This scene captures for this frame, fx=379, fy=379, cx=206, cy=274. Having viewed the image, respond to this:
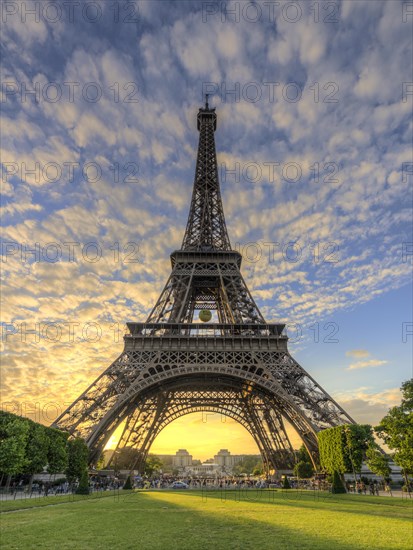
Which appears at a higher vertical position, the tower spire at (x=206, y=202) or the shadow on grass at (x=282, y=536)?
the tower spire at (x=206, y=202)

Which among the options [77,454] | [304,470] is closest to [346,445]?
[77,454]

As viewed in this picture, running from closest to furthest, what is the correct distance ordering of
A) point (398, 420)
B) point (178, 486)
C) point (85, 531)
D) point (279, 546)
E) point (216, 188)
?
point (279, 546) → point (85, 531) → point (398, 420) → point (178, 486) → point (216, 188)

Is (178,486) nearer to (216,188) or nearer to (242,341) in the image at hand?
(242,341)

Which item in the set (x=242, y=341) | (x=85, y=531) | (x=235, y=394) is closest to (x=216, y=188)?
(x=242, y=341)

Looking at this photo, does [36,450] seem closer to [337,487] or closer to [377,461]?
[337,487]

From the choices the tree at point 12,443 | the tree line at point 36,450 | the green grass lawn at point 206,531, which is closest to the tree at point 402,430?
the green grass lawn at point 206,531

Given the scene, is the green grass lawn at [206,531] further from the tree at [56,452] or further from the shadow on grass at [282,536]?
the tree at [56,452]

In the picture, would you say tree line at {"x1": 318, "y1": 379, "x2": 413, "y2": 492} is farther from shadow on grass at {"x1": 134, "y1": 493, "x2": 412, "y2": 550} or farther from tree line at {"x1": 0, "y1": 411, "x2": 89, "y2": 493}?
tree line at {"x1": 0, "y1": 411, "x2": 89, "y2": 493}
